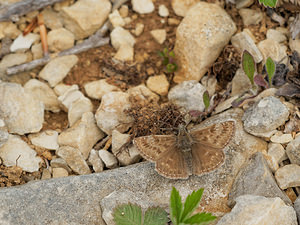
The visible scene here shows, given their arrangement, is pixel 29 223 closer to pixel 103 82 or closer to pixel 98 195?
pixel 98 195

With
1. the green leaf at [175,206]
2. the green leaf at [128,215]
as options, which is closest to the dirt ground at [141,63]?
the green leaf at [128,215]

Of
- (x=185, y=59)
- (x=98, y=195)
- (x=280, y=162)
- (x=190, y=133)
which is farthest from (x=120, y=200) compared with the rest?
(x=185, y=59)

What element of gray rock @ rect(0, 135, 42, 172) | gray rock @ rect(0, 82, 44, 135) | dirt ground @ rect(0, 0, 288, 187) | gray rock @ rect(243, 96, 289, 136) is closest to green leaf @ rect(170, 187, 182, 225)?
gray rock @ rect(243, 96, 289, 136)

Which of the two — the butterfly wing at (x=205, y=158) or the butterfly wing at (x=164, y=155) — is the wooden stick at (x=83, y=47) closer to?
the butterfly wing at (x=164, y=155)

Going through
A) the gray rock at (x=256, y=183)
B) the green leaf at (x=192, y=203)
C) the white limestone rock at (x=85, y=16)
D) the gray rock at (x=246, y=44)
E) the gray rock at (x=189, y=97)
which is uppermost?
the white limestone rock at (x=85, y=16)

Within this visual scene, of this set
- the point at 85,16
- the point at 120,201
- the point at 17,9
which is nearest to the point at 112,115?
the point at 120,201

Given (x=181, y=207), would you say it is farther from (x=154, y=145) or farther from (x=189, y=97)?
(x=189, y=97)
